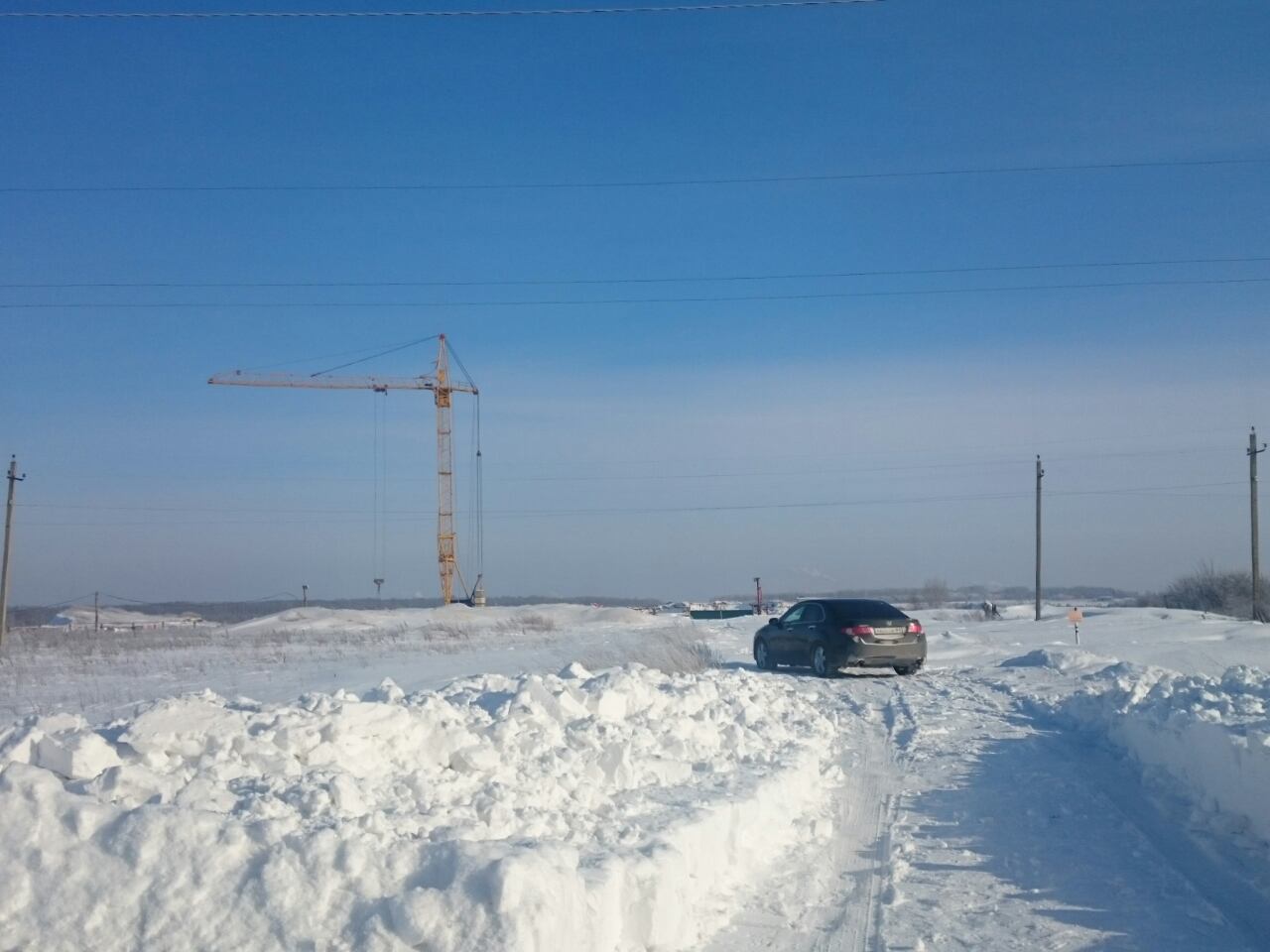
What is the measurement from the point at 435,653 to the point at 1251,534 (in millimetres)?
30799

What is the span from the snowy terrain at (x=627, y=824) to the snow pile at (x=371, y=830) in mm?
16

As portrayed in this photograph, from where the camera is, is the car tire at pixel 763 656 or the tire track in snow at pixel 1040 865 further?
the car tire at pixel 763 656

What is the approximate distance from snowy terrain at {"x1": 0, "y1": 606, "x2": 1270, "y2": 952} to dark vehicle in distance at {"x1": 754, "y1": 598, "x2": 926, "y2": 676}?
21.7 feet

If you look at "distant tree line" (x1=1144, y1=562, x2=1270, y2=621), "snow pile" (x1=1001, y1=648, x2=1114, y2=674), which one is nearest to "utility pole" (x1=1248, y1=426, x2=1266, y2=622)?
"distant tree line" (x1=1144, y1=562, x2=1270, y2=621)

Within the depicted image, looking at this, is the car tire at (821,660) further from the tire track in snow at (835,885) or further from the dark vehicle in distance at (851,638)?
the tire track in snow at (835,885)

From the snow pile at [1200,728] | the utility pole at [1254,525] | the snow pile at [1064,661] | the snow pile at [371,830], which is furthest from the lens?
the utility pole at [1254,525]

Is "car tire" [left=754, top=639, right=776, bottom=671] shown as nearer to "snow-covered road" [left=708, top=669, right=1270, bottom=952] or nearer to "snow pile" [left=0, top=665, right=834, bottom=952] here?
"snow-covered road" [left=708, top=669, right=1270, bottom=952]

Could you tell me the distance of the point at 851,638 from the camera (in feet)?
67.7

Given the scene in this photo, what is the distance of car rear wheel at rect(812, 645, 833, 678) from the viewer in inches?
827

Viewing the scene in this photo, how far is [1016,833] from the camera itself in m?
8.29

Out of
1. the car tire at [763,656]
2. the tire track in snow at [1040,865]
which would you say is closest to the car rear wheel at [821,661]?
the car tire at [763,656]

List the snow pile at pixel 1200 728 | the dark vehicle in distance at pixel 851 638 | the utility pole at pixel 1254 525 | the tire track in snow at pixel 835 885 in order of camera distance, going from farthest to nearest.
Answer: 1. the utility pole at pixel 1254 525
2. the dark vehicle in distance at pixel 851 638
3. the snow pile at pixel 1200 728
4. the tire track in snow at pixel 835 885

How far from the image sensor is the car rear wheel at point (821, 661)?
2100 centimetres

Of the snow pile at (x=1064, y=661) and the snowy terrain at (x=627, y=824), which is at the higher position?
the snowy terrain at (x=627, y=824)
